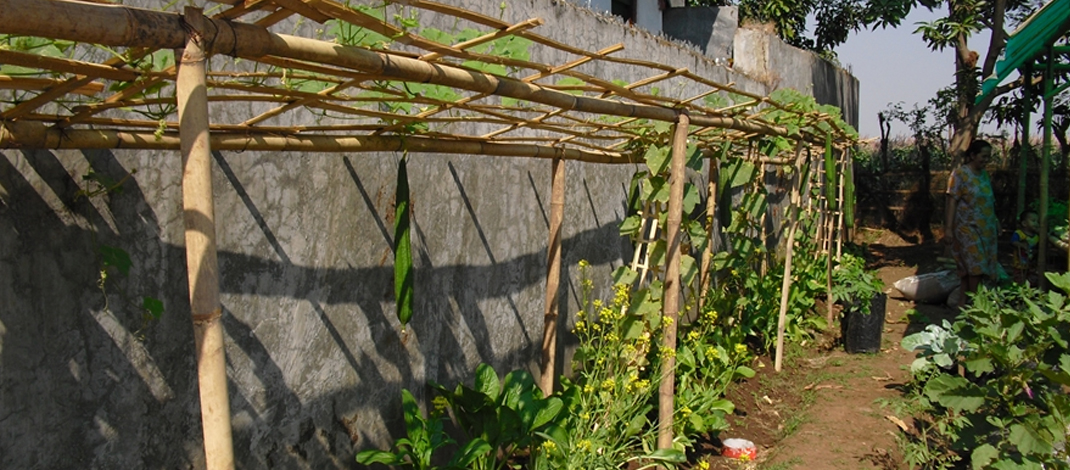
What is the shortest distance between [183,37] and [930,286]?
931 centimetres

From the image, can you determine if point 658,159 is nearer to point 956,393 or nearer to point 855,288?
point 956,393

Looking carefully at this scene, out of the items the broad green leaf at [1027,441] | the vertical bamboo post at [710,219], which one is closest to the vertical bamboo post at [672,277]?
the broad green leaf at [1027,441]

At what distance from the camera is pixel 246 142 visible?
2.82 metres

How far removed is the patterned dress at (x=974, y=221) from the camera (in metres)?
6.89

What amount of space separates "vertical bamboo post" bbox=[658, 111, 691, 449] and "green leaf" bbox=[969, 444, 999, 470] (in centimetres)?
139

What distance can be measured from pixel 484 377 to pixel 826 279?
556 centimetres

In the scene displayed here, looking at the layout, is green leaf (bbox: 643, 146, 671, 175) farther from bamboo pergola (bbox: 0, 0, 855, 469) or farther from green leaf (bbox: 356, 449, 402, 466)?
green leaf (bbox: 356, 449, 402, 466)

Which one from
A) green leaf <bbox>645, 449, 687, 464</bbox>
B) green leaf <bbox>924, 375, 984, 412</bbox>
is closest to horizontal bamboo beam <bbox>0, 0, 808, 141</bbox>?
green leaf <bbox>645, 449, 687, 464</bbox>

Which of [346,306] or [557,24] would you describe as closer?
[346,306]

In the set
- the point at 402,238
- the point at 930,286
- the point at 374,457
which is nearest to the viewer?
the point at 402,238

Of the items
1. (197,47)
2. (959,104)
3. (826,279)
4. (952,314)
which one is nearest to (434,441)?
(197,47)

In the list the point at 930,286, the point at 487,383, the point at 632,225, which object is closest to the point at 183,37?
the point at 487,383

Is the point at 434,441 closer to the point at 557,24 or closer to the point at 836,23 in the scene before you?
the point at 557,24

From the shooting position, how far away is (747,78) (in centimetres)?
883
